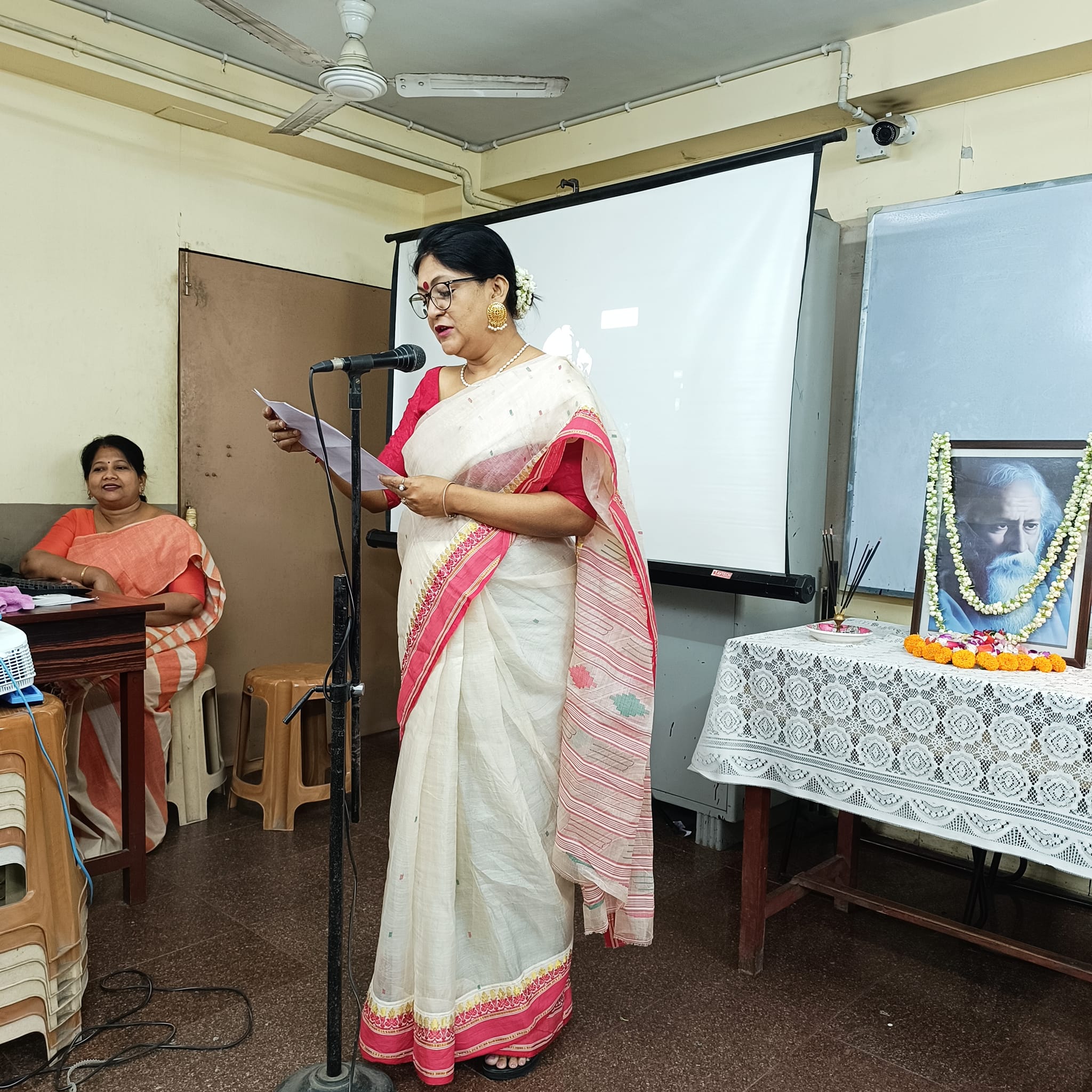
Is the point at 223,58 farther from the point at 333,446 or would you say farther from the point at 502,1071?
the point at 502,1071

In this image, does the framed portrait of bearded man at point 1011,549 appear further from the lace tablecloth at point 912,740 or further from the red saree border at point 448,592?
the red saree border at point 448,592

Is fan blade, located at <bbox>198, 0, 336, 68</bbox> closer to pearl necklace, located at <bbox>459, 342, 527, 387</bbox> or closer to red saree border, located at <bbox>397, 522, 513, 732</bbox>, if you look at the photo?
pearl necklace, located at <bbox>459, 342, 527, 387</bbox>

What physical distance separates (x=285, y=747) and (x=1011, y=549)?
226 centimetres

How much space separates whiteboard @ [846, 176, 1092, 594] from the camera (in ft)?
8.77

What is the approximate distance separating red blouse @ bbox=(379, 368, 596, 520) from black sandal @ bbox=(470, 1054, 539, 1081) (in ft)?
3.49

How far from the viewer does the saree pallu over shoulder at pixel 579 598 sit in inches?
69.4

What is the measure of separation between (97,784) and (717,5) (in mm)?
2988

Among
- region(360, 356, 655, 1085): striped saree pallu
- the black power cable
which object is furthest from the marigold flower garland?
the black power cable

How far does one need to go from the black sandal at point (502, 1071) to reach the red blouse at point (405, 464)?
3.49ft

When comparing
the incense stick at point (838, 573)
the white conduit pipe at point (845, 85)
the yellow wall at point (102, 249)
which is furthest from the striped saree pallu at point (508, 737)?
the yellow wall at point (102, 249)

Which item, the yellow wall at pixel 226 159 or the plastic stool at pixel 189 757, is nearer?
the yellow wall at pixel 226 159

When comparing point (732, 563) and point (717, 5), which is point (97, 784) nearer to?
point (732, 563)

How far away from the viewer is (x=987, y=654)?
77.7 inches

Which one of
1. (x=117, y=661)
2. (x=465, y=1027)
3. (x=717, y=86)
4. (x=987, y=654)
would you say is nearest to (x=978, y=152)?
(x=717, y=86)
